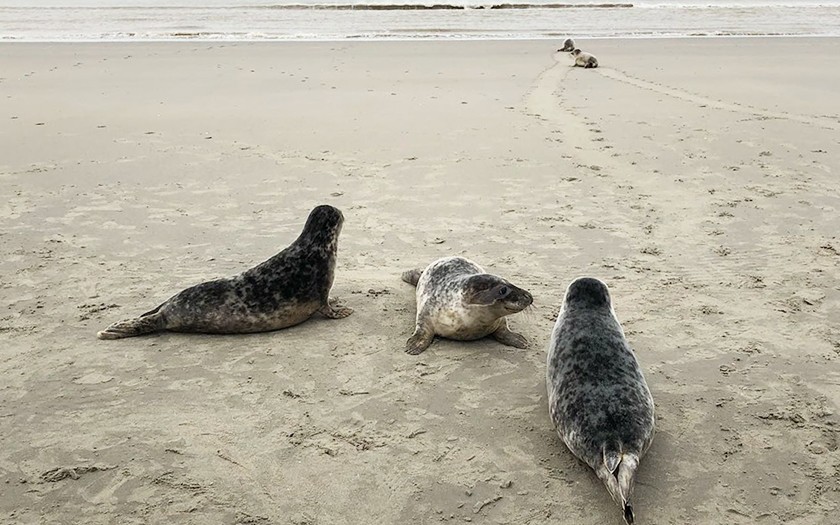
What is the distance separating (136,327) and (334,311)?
1.03 m

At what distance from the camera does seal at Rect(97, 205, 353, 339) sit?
4.09 meters

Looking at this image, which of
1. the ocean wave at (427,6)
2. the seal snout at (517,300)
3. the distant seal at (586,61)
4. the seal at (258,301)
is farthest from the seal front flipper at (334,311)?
the ocean wave at (427,6)

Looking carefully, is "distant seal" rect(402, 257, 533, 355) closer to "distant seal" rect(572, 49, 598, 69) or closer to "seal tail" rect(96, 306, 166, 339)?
"seal tail" rect(96, 306, 166, 339)

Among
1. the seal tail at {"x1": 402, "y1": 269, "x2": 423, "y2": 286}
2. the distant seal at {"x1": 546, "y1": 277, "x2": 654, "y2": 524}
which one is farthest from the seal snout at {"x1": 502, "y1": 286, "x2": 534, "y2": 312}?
the seal tail at {"x1": 402, "y1": 269, "x2": 423, "y2": 286}

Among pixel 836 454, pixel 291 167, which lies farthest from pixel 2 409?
pixel 291 167

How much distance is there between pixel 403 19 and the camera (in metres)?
19.9

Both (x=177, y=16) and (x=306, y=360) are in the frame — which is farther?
(x=177, y=16)

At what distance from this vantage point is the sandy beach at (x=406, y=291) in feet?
9.49

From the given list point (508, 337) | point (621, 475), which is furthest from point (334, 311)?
point (621, 475)

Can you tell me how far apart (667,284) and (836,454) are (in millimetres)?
1764

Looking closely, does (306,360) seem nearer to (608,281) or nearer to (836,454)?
(608,281)

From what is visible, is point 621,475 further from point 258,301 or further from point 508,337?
point 258,301

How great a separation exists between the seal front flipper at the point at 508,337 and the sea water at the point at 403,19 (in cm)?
1321

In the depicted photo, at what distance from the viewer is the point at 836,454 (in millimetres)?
3047
